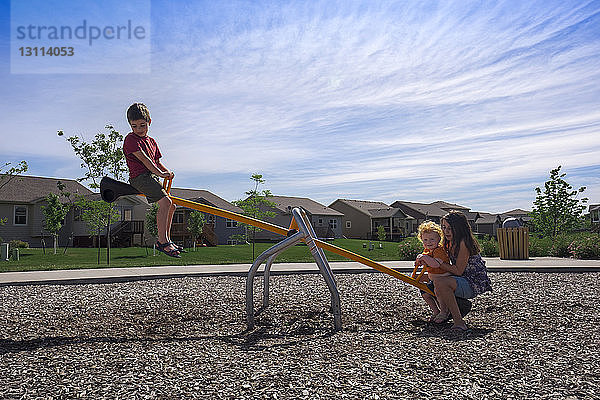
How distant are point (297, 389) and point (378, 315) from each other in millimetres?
2764

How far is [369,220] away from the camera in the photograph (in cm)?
5556

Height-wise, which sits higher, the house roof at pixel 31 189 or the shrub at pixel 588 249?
the house roof at pixel 31 189

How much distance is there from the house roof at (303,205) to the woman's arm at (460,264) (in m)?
41.8

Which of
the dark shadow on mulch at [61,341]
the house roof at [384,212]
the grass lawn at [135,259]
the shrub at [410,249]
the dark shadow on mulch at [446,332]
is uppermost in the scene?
the house roof at [384,212]

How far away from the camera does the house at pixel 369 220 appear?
2137 inches

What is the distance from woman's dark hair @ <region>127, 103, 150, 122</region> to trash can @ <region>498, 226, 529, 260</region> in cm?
1315

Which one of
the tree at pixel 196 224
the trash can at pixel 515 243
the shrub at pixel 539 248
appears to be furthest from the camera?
the tree at pixel 196 224

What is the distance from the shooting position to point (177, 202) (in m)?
5.37

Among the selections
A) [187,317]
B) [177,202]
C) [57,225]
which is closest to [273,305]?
[187,317]

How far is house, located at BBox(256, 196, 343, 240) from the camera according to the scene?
150 ft

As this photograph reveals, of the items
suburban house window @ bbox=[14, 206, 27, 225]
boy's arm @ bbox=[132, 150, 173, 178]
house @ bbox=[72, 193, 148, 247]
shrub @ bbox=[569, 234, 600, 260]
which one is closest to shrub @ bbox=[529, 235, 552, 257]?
shrub @ bbox=[569, 234, 600, 260]

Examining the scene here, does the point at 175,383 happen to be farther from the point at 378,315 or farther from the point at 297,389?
the point at 378,315

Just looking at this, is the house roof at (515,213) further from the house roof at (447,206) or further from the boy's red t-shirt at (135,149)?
the boy's red t-shirt at (135,149)

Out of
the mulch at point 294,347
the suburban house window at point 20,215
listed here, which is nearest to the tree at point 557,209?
the mulch at point 294,347
